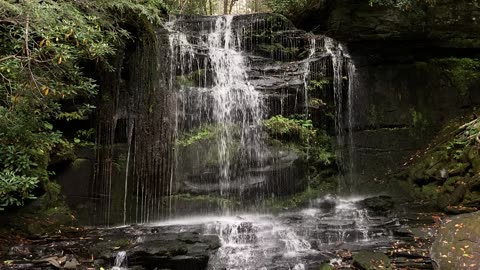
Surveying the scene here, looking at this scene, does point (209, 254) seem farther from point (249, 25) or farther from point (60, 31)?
point (249, 25)

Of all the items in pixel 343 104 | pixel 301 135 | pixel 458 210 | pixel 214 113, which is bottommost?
pixel 458 210

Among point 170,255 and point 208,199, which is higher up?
point 208,199

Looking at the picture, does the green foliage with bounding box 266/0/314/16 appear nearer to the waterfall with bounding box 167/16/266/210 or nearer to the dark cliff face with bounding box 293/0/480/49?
the dark cliff face with bounding box 293/0/480/49

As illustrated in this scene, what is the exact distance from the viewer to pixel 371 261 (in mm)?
6309

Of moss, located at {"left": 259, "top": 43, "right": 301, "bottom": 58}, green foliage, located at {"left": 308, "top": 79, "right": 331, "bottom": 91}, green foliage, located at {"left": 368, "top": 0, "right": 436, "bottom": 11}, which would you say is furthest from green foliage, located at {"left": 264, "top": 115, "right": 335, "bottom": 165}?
green foliage, located at {"left": 368, "top": 0, "right": 436, "bottom": 11}

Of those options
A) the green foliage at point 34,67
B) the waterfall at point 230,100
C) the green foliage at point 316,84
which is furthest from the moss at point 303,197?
the green foliage at point 34,67

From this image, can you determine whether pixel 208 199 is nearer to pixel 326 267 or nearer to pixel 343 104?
pixel 326 267

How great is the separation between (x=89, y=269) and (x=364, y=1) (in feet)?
31.4

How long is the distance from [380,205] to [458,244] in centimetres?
302

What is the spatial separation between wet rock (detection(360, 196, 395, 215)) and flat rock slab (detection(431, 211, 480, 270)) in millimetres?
2081

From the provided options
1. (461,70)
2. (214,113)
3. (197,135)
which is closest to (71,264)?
(197,135)

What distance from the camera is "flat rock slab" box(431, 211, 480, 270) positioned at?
582 cm

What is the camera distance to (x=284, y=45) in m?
12.0

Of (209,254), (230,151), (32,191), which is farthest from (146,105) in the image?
(209,254)
